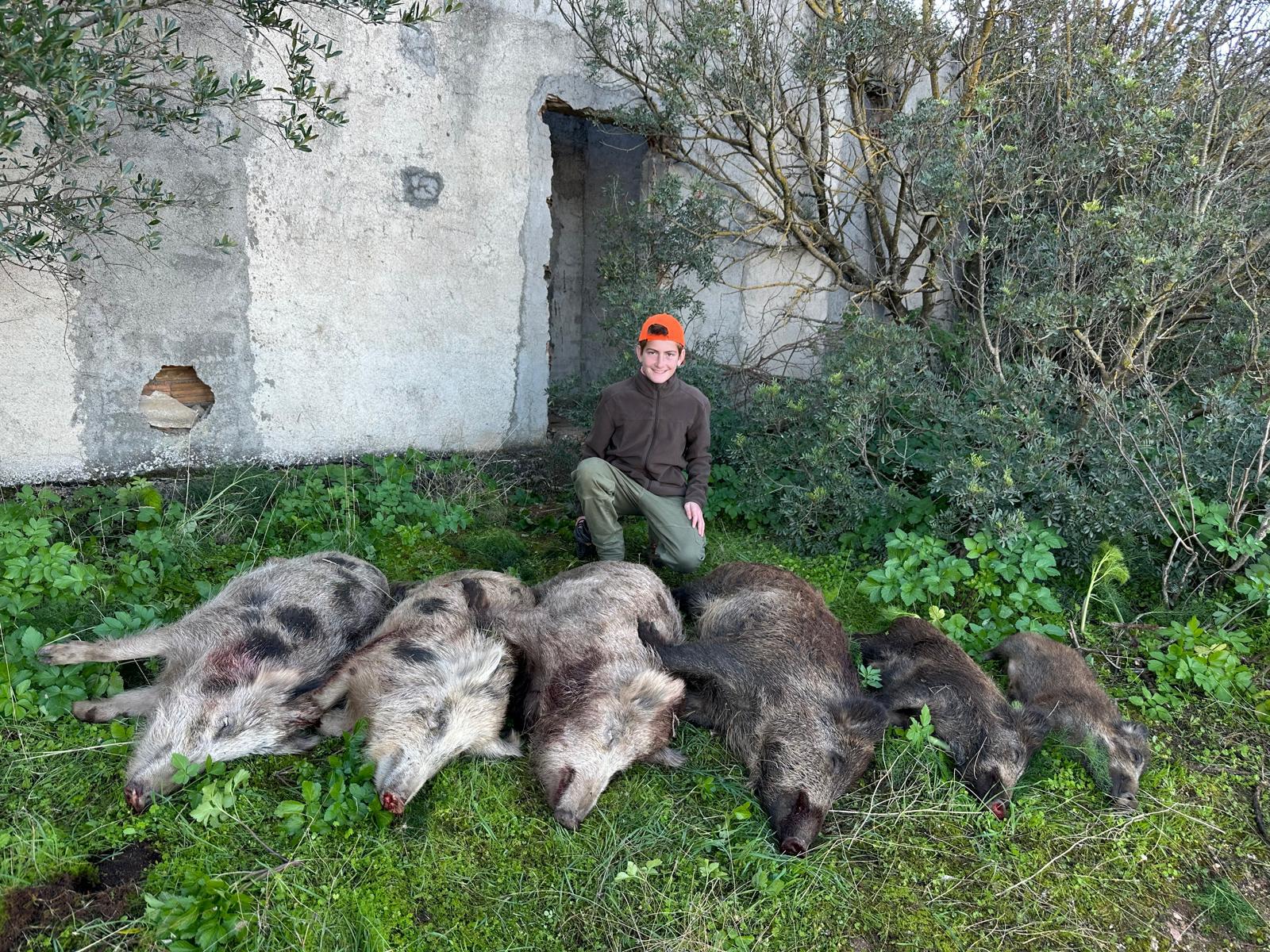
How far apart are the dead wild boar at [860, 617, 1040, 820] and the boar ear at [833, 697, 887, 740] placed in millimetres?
274

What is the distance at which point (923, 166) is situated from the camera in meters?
5.94

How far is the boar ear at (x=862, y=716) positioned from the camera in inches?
144

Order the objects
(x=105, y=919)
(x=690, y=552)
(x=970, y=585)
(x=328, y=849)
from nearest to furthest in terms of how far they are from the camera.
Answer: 1. (x=105, y=919)
2. (x=328, y=849)
3. (x=970, y=585)
4. (x=690, y=552)

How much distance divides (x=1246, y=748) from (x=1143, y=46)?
497 cm

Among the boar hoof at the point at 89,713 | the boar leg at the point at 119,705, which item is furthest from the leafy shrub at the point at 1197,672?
the boar hoof at the point at 89,713

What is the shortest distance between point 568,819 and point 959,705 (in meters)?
1.98

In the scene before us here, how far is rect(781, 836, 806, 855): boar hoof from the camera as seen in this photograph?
313 cm

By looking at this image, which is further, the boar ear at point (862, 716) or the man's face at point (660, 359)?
the man's face at point (660, 359)

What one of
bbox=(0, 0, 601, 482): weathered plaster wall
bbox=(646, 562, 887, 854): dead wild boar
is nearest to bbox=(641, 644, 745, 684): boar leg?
bbox=(646, 562, 887, 854): dead wild boar

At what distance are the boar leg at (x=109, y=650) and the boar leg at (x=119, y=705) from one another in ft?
0.52

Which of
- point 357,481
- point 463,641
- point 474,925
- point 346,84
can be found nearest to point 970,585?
point 463,641

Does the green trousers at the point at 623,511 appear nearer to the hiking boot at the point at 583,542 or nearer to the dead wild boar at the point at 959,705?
the hiking boot at the point at 583,542

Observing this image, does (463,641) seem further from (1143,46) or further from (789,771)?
(1143,46)

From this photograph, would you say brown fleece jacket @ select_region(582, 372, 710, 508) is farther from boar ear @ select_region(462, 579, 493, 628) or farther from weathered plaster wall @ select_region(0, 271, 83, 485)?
weathered plaster wall @ select_region(0, 271, 83, 485)
